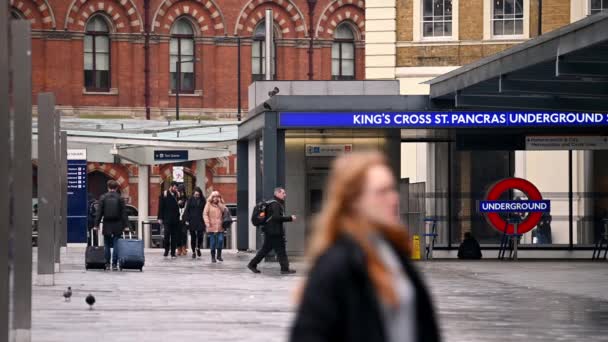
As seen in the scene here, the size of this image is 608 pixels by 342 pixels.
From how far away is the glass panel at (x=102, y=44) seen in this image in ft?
230

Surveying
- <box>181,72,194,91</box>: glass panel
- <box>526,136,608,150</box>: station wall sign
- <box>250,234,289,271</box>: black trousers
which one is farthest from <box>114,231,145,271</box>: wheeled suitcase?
<box>181,72,194,91</box>: glass panel

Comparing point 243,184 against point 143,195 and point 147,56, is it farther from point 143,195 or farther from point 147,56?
point 147,56

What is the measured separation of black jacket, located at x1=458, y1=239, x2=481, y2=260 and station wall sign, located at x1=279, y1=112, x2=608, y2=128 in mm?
3286

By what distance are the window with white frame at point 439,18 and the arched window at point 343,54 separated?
28250 mm

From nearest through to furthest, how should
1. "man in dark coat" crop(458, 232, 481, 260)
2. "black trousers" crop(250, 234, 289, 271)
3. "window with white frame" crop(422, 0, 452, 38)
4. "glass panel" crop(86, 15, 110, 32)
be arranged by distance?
"black trousers" crop(250, 234, 289, 271), "man in dark coat" crop(458, 232, 481, 260), "window with white frame" crop(422, 0, 452, 38), "glass panel" crop(86, 15, 110, 32)

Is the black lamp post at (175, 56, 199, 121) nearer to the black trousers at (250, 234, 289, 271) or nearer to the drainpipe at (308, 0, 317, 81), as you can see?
the drainpipe at (308, 0, 317, 81)

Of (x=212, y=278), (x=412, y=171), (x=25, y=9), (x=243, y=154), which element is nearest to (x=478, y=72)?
(x=212, y=278)

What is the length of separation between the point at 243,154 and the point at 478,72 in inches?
512

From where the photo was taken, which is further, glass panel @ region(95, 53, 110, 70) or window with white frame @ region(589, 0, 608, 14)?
glass panel @ region(95, 53, 110, 70)

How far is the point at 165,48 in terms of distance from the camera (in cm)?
7106

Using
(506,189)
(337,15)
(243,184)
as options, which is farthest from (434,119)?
(337,15)

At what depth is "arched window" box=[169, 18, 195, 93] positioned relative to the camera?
235 feet

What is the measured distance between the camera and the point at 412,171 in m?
37.1

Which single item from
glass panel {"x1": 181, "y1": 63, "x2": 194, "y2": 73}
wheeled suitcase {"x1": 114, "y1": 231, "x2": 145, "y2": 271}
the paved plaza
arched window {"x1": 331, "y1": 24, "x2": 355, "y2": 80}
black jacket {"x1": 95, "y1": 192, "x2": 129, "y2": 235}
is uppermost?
arched window {"x1": 331, "y1": 24, "x2": 355, "y2": 80}
